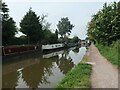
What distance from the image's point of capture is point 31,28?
44.2 meters

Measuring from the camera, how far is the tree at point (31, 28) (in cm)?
4416

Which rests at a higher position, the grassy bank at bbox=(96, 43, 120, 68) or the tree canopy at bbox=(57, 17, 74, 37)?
the tree canopy at bbox=(57, 17, 74, 37)

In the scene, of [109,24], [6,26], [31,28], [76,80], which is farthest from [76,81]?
[31,28]

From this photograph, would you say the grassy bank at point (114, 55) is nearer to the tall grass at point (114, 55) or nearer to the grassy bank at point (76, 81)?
the tall grass at point (114, 55)

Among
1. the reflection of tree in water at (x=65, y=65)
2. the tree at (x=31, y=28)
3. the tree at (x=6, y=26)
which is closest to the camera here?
the reflection of tree in water at (x=65, y=65)

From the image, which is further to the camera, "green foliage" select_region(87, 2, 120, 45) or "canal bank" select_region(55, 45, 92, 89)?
"green foliage" select_region(87, 2, 120, 45)

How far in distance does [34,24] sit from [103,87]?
3596 centimetres

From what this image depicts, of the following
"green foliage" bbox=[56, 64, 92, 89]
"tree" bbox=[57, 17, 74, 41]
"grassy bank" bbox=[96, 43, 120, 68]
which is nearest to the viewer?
"green foliage" bbox=[56, 64, 92, 89]

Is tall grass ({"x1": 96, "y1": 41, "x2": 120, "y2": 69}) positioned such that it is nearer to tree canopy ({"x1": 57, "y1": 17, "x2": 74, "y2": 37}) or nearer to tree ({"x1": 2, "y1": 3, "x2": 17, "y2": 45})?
tree ({"x1": 2, "y1": 3, "x2": 17, "y2": 45})

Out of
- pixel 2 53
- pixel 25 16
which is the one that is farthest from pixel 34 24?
pixel 2 53

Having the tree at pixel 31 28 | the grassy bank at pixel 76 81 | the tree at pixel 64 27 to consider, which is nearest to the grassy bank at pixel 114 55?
the grassy bank at pixel 76 81

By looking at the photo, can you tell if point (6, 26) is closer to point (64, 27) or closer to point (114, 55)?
point (114, 55)

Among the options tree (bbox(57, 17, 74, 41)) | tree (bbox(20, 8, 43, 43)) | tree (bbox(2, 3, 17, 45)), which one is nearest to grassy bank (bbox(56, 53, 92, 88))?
tree (bbox(2, 3, 17, 45))

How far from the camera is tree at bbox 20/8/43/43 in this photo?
44.2m
